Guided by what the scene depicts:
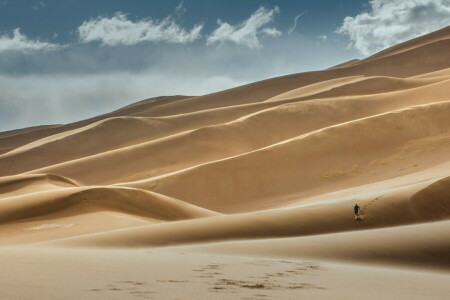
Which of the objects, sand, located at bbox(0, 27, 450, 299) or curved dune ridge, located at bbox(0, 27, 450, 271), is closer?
sand, located at bbox(0, 27, 450, 299)

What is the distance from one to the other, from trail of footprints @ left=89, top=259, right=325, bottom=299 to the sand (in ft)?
0.10

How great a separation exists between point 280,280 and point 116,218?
11036 millimetres

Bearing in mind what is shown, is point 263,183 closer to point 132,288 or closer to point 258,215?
point 258,215

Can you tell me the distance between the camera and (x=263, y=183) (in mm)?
31438

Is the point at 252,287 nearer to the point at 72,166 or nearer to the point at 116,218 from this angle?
the point at 116,218

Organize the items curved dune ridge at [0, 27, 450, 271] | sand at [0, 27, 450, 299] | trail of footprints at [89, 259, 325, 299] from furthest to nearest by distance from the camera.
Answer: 1. curved dune ridge at [0, 27, 450, 271]
2. sand at [0, 27, 450, 299]
3. trail of footprints at [89, 259, 325, 299]

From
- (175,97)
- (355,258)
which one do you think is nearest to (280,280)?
(355,258)

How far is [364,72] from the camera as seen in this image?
84938 mm

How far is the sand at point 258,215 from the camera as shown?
6961mm

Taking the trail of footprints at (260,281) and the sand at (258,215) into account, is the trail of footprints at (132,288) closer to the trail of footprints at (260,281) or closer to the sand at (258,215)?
the sand at (258,215)

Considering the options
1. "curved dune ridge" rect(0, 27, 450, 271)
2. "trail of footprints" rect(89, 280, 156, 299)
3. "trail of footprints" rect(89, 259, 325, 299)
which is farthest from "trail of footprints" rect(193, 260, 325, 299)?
"curved dune ridge" rect(0, 27, 450, 271)

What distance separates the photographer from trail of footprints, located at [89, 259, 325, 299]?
578cm

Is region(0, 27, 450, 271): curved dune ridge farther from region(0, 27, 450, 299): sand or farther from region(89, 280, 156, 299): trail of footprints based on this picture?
region(89, 280, 156, 299): trail of footprints

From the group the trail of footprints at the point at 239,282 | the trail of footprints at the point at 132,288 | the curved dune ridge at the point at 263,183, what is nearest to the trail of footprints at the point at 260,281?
the trail of footprints at the point at 239,282
